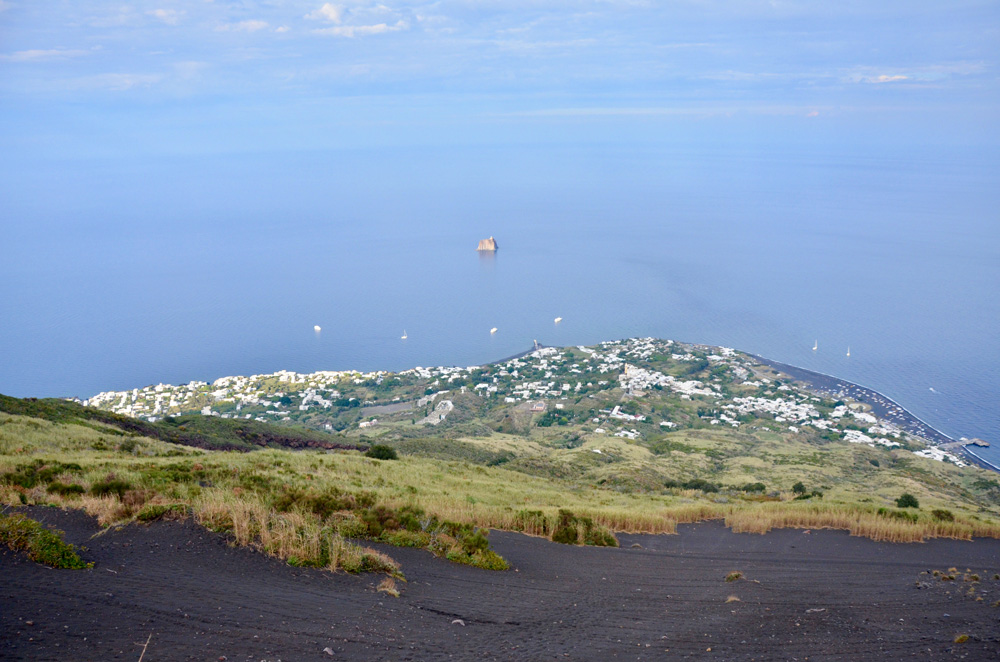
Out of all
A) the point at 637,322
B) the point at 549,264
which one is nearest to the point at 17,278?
the point at 549,264

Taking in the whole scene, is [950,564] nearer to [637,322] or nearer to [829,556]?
[829,556]

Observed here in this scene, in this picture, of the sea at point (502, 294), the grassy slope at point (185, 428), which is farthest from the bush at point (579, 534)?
the sea at point (502, 294)

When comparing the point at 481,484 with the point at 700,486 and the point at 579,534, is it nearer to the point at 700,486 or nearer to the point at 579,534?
the point at 579,534

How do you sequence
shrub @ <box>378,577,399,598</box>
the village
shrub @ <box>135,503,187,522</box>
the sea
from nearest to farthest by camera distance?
shrub @ <box>378,577,399,598</box>
shrub @ <box>135,503,187,522</box>
the village
the sea

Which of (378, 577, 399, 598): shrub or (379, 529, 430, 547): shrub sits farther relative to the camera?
(379, 529, 430, 547): shrub

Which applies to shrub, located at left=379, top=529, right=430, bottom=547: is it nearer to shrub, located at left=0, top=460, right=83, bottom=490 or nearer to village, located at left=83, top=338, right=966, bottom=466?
shrub, located at left=0, top=460, right=83, bottom=490

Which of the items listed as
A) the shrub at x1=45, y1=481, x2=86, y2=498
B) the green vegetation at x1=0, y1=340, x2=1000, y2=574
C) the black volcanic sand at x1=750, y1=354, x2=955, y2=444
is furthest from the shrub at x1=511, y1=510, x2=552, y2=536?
the black volcanic sand at x1=750, y1=354, x2=955, y2=444
